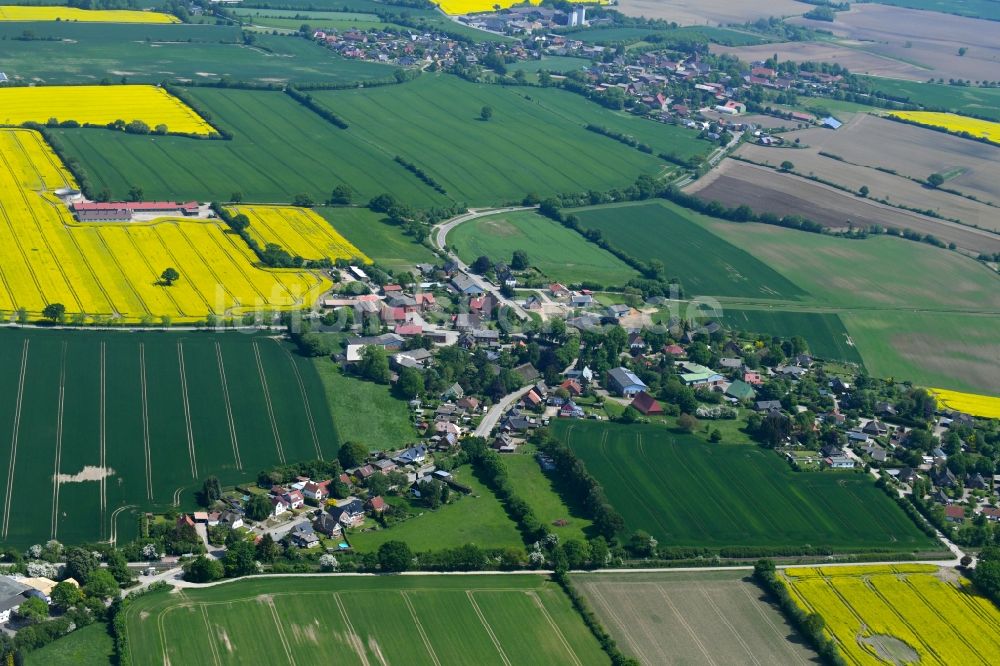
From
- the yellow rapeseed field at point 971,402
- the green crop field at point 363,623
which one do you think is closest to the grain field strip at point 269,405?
the green crop field at point 363,623

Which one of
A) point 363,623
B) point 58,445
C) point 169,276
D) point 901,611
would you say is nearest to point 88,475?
point 58,445

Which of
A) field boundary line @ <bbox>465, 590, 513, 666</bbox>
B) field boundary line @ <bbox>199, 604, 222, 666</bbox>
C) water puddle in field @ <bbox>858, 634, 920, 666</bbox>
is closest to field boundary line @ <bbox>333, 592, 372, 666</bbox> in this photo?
field boundary line @ <bbox>199, 604, 222, 666</bbox>

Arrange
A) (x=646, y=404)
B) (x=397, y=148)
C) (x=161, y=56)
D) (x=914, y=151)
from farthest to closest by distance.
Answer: (x=161, y=56), (x=914, y=151), (x=397, y=148), (x=646, y=404)

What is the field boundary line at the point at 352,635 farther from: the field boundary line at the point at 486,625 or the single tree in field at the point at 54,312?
the single tree in field at the point at 54,312

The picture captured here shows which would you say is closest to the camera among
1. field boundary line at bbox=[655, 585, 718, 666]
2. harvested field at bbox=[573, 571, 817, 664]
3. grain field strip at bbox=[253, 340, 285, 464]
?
field boundary line at bbox=[655, 585, 718, 666]

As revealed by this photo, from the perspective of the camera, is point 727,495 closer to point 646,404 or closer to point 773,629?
point 646,404

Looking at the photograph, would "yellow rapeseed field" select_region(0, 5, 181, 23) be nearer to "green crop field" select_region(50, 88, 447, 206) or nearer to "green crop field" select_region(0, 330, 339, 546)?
"green crop field" select_region(50, 88, 447, 206)

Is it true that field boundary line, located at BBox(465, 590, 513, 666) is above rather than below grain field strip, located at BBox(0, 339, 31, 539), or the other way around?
below
